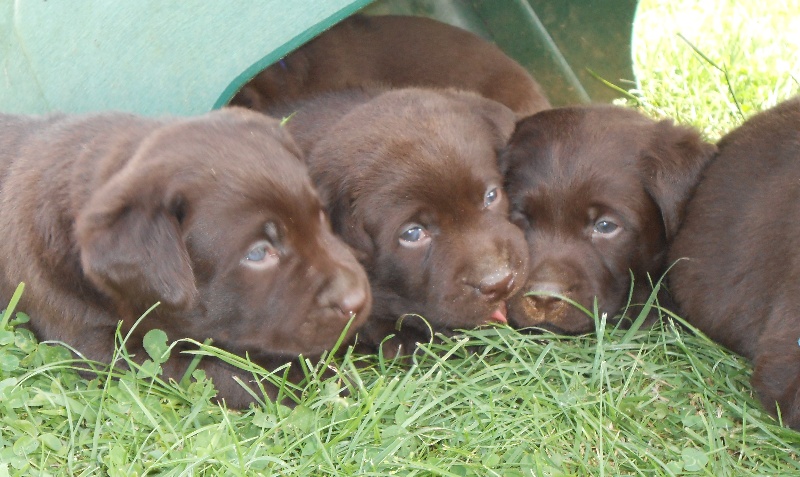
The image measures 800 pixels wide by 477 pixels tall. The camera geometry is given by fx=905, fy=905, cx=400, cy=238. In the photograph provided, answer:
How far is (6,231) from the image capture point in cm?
320

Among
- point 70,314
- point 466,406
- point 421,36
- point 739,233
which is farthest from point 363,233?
point 421,36

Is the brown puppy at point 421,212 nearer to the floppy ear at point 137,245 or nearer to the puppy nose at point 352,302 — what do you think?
the puppy nose at point 352,302

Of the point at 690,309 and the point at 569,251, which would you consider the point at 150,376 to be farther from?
the point at 690,309

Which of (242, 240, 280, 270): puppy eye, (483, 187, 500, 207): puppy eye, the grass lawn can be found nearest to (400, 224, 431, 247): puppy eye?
(483, 187, 500, 207): puppy eye

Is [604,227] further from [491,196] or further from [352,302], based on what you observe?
[352,302]

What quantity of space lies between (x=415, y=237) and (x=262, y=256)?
2.18ft

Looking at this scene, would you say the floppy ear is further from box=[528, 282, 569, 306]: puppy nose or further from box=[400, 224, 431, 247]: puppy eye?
box=[528, 282, 569, 306]: puppy nose

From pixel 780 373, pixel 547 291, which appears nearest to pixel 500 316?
pixel 547 291

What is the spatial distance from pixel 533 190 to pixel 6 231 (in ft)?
6.42

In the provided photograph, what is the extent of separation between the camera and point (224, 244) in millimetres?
2895

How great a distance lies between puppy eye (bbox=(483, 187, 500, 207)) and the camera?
3486mm

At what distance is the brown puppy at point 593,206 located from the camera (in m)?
3.46

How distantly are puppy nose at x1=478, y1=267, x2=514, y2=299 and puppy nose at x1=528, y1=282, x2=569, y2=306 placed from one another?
0.53ft

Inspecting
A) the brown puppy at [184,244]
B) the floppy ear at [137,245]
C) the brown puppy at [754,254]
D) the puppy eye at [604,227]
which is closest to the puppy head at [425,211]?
the brown puppy at [184,244]
